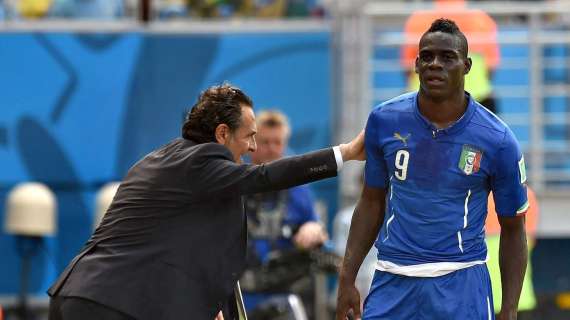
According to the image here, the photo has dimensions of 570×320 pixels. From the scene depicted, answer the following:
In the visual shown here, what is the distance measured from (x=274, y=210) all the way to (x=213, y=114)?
3669mm

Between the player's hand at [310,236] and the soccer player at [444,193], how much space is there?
10.3ft

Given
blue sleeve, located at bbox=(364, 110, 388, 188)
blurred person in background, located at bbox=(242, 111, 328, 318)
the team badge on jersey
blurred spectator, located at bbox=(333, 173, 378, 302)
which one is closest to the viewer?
the team badge on jersey

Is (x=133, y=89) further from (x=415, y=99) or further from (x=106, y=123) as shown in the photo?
(x=415, y=99)

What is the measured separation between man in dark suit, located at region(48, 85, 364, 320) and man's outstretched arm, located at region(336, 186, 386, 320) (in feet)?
1.28

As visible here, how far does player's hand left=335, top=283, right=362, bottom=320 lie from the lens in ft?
22.2

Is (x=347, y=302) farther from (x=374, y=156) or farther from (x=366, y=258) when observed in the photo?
(x=366, y=258)

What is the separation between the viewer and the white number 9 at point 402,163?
646cm

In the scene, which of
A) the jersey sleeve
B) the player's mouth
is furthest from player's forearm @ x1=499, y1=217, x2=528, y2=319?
the jersey sleeve

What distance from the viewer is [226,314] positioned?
6.52 meters

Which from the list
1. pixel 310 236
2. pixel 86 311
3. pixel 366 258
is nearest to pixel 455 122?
pixel 86 311

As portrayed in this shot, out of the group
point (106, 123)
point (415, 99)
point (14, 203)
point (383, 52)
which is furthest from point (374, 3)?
point (415, 99)

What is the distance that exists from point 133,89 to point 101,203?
1.19 metres

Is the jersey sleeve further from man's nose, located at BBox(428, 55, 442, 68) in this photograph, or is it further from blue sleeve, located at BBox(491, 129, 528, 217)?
man's nose, located at BBox(428, 55, 442, 68)

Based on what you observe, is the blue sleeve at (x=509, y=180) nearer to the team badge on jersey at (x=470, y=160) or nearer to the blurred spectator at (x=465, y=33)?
the team badge on jersey at (x=470, y=160)
